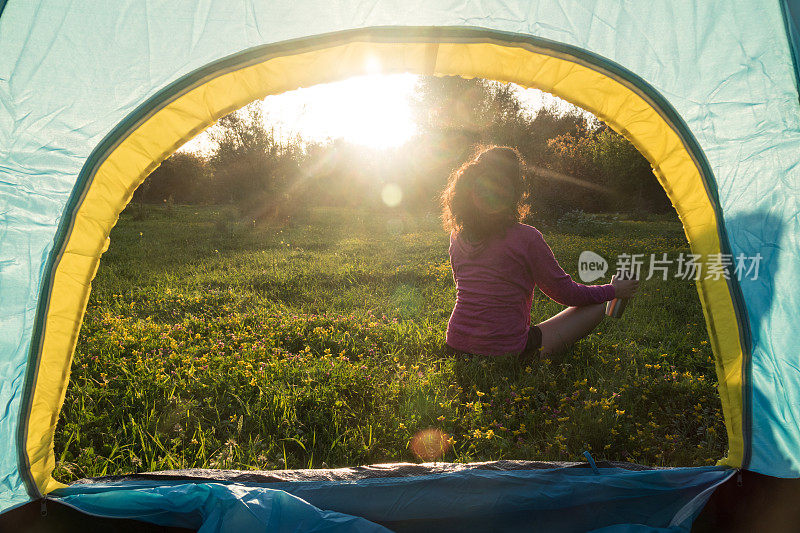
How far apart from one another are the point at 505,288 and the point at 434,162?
14.7 metres

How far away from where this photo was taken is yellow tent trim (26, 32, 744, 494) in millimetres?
1737

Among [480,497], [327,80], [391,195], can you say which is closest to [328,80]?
[327,80]

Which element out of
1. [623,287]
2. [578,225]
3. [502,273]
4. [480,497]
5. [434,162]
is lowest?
[480,497]

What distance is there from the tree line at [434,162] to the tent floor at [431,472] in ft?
39.7

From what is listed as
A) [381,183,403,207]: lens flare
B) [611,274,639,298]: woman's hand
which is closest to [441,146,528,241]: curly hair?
[611,274,639,298]: woman's hand

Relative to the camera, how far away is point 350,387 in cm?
284

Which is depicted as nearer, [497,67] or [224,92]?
[224,92]

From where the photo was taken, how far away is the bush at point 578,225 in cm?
1175

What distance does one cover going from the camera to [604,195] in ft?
61.7

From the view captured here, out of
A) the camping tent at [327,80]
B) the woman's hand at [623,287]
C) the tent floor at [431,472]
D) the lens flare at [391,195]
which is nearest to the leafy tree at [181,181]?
the lens flare at [391,195]

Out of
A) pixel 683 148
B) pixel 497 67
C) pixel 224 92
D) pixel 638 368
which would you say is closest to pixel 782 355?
pixel 683 148

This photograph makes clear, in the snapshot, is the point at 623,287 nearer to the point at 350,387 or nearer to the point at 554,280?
the point at 554,280

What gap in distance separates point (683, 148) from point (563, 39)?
0.64 meters

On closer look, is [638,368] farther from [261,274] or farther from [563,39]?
[261,274]
